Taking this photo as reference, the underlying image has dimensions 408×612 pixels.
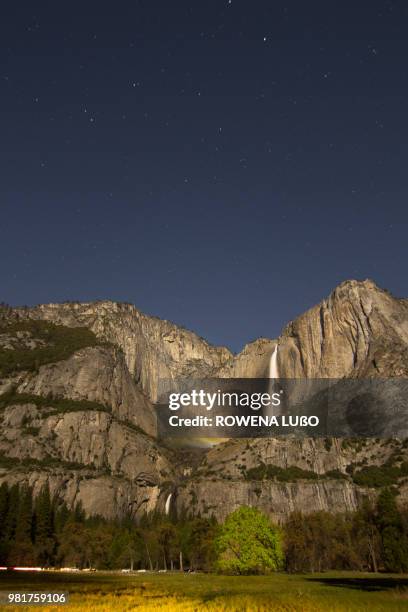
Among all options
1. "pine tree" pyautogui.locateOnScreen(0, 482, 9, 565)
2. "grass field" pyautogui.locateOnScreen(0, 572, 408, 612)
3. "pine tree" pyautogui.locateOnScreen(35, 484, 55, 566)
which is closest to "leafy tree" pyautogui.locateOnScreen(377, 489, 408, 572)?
"grass field" pyautogui.locateOnScreen(0, 572, 408, 612)

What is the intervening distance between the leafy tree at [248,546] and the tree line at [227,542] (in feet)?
0.53

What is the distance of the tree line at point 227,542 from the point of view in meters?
97.2

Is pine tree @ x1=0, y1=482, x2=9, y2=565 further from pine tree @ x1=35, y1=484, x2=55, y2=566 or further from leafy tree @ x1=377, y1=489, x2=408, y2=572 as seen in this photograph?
leafy tree @ x1=377, y1=489, x2=408, y2=572

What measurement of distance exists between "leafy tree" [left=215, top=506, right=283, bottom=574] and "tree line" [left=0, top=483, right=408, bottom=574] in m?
0.16

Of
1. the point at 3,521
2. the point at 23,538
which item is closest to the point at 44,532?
the point at 23,538

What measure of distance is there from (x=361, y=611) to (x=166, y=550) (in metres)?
145

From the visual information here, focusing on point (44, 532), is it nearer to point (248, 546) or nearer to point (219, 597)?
point (248, 546)

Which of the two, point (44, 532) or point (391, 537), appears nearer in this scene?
point (391, 537)

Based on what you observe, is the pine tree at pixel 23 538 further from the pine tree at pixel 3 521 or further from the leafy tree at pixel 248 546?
the leafy tree at pixel 248 546

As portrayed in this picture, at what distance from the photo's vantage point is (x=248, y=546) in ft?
310

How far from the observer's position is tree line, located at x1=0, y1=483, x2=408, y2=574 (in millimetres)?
97250

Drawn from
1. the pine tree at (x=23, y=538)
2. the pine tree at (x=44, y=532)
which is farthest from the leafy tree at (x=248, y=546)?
the pine tree at (x=44, y=532)

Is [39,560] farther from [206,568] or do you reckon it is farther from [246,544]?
[246,544]

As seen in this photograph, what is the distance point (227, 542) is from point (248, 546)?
13.1ft
